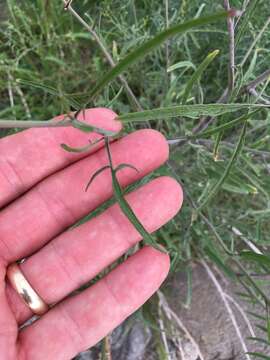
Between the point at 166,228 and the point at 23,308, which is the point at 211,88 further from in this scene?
the point at 23,308

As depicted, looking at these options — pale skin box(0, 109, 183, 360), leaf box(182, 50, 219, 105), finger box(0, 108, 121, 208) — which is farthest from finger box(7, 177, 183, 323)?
leaf box(182, 50, 219, 105)

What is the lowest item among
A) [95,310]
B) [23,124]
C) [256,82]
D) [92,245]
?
[95,310]

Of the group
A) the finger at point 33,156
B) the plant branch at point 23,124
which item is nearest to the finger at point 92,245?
the finger at point 33,156

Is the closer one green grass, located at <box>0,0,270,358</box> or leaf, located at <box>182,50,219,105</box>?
leaf, located at <box>182,50,219,105</box>

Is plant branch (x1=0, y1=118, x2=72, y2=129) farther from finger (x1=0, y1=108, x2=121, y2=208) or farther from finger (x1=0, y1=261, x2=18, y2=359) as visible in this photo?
finger (x1=0, y1=261, x2=18, y2=359)

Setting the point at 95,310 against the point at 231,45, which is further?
the point at 95,310

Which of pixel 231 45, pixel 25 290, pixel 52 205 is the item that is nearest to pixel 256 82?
pixel 231 45

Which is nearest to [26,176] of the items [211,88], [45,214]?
[45,214]

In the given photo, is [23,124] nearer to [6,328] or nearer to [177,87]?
[6,328]
